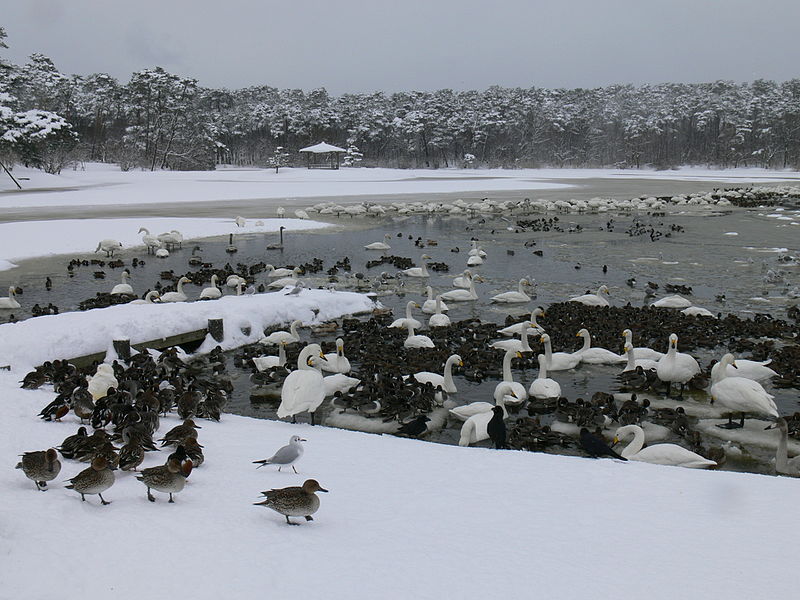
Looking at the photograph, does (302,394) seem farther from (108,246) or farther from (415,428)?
(108,246)

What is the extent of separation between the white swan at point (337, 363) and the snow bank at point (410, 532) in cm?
400

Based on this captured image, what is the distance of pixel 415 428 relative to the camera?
8.70m

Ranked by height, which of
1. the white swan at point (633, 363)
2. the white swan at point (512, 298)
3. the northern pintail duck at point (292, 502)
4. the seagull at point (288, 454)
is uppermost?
the northern pintail duck at point (292, 502)

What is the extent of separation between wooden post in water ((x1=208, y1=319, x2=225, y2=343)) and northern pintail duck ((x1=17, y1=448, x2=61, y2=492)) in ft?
23.2

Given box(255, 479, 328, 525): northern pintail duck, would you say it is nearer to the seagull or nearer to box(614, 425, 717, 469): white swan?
the seagull

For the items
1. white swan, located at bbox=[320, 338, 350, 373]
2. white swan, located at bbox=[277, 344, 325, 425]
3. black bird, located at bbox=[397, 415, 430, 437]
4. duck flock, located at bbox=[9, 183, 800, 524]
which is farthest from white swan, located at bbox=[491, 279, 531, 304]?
white swan, located at bbox=[277, 344, 325, 425]

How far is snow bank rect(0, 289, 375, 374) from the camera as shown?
1073 centimetres

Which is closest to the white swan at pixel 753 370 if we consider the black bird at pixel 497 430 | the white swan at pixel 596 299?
the black bird at pixel 497 430

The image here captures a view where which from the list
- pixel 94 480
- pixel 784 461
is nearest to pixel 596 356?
pixel 784 461

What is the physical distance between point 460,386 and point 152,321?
202 inches

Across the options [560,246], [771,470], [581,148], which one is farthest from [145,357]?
[581,148]

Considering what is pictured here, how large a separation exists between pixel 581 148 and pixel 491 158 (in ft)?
44.8

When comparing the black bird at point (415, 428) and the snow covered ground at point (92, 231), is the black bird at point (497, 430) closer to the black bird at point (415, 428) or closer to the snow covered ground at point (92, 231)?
the black bird at point (415, 428)

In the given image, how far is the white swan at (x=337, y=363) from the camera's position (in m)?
11.0
